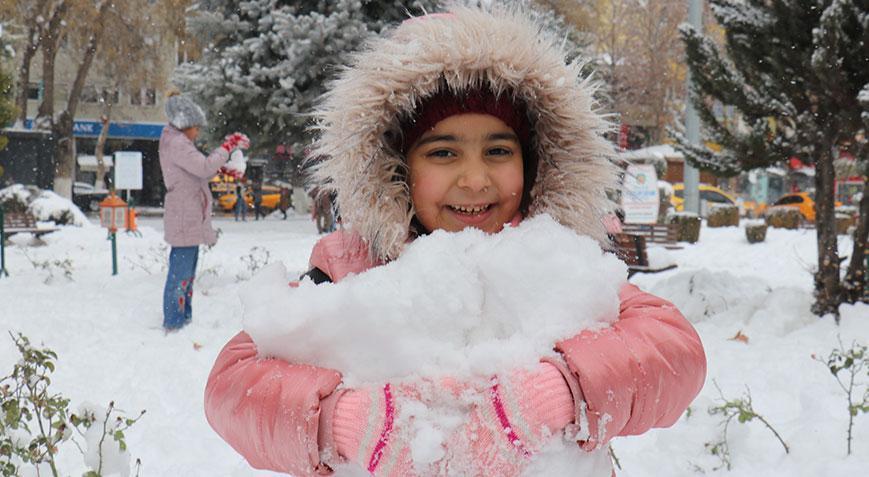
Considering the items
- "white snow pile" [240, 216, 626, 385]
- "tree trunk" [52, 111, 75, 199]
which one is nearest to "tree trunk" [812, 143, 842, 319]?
"white snow pile" [240, 216, 626, 385]

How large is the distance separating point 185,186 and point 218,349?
161 cm

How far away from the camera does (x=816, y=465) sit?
3.40 m

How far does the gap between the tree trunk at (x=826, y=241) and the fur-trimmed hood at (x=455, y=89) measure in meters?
5.94

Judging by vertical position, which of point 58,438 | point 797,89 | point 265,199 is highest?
point 797,89

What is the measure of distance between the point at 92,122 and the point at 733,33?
35646mm

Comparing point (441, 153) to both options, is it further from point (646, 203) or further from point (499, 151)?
point (646, 203)

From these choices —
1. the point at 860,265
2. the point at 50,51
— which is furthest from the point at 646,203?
the point at 50,51

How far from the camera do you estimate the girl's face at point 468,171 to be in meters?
1.72

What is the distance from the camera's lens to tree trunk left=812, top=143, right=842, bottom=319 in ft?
22.0

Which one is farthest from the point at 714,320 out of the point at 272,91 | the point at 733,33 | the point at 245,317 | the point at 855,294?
the point at 272,91

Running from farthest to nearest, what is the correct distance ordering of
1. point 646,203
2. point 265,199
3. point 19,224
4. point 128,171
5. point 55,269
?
point 265,199 → point 128,171 → point 19,224 → point 646,203 → point 55,269

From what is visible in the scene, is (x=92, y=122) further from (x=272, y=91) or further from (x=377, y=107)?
(x=377, y=107)

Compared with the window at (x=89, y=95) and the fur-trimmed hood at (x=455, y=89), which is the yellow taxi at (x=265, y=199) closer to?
the window at (x=89, y=95)

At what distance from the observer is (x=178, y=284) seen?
6547mm
